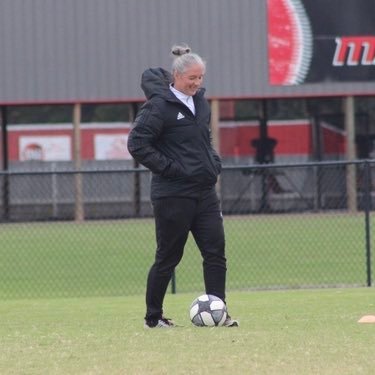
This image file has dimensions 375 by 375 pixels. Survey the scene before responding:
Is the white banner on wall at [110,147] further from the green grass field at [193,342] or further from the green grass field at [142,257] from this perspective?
the green grass field at [193,342]

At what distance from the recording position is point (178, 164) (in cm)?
928

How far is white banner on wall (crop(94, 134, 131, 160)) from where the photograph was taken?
96.3ft

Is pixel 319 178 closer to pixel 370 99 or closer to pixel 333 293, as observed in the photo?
pixel 370 99

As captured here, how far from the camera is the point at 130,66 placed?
92.8 ft

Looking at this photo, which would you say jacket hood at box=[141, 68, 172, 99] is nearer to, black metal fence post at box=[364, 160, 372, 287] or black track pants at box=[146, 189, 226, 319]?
black track pants at box=[146, 189, 226, 319]

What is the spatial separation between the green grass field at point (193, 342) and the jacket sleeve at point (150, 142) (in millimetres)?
1170

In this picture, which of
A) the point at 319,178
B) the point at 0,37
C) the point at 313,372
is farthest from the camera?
the point at 0,37

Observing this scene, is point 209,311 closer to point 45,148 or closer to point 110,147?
point 110,147

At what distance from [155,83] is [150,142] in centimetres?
44

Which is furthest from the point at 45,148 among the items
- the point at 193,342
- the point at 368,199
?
the point at 193,342

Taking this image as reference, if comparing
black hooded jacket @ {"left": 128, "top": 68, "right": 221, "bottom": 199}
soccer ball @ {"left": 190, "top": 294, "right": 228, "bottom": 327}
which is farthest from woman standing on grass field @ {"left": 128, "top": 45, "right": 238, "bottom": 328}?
soccer ball @ {"left": 190, "top": 294, "right": 228, "bottom": 327}

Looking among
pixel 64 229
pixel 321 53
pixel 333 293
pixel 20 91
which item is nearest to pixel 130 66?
pixel 20 91

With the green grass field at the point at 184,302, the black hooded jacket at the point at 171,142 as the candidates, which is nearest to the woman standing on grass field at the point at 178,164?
the black hooded jacket at the point at 171,142

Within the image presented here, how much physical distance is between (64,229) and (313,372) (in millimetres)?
13118
